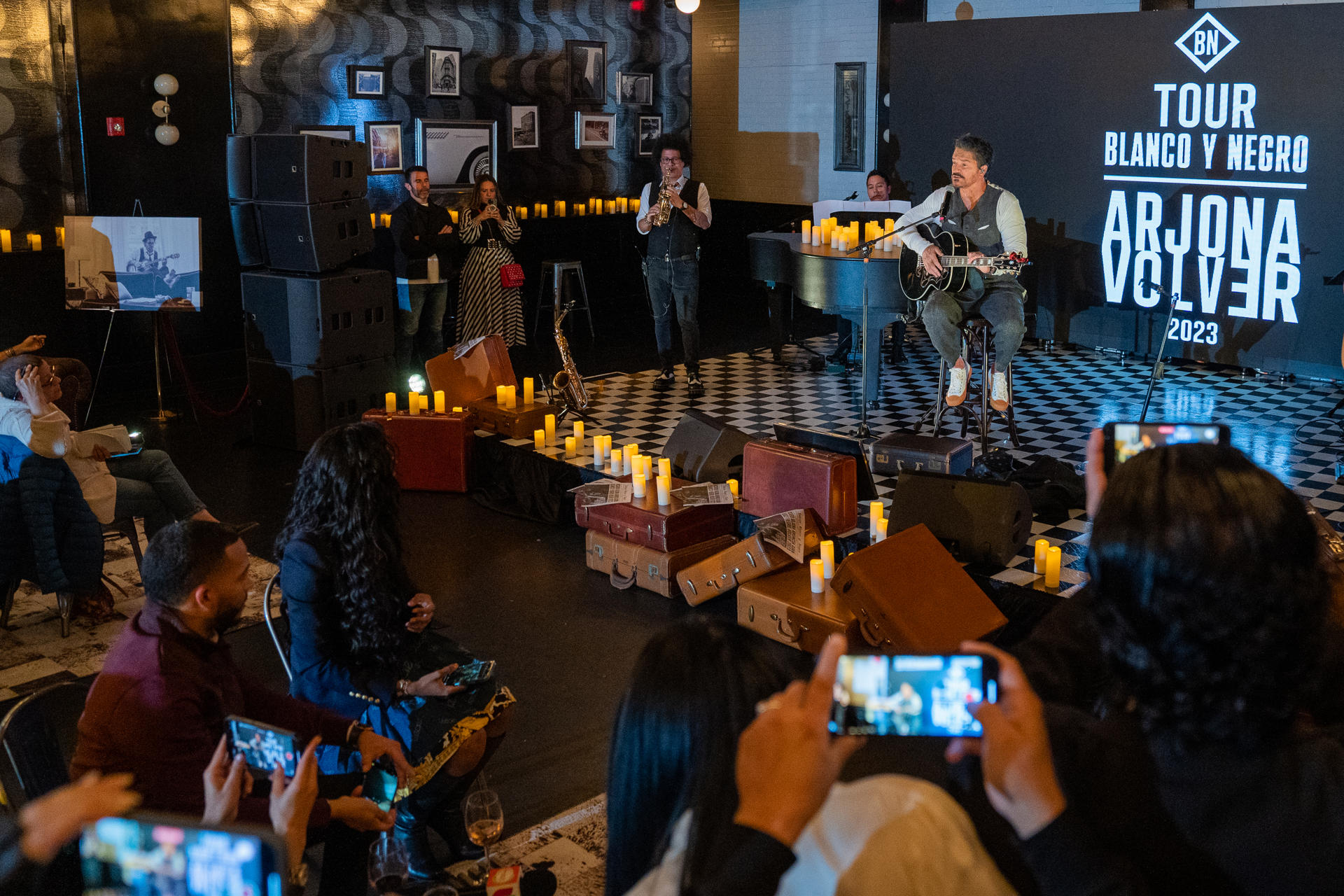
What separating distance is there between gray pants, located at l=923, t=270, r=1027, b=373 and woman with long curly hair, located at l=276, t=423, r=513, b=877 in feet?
13.9

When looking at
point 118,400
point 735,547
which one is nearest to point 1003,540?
point 735,547

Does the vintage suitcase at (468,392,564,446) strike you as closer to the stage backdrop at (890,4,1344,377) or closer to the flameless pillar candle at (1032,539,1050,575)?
the flameless pillar candle at (1032,539,1050,575)

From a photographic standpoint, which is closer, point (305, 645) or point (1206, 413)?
point (305, 645)

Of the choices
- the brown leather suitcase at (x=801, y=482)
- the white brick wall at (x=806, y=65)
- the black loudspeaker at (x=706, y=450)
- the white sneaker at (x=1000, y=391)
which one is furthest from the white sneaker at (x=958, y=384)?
the white brick wall at (x=806, y=65)

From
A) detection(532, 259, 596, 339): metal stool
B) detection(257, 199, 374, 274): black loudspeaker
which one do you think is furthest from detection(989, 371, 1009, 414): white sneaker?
detection(532, 259, 596, 339): metal stool

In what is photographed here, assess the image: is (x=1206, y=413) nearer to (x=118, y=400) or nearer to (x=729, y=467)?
(x=729, y=467)

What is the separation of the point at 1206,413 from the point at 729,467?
3751mm

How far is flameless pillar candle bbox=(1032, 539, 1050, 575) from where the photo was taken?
15.2 ft

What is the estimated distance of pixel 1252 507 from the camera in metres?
1.33

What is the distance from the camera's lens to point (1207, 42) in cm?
891

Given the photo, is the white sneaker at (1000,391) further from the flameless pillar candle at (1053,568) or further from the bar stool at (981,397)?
the flameless pillar candle at (1053,568)

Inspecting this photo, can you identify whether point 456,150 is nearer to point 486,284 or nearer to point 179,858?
point 486,284

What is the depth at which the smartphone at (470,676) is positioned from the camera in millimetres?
3225

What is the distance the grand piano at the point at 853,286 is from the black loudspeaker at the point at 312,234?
2843 millimetres
